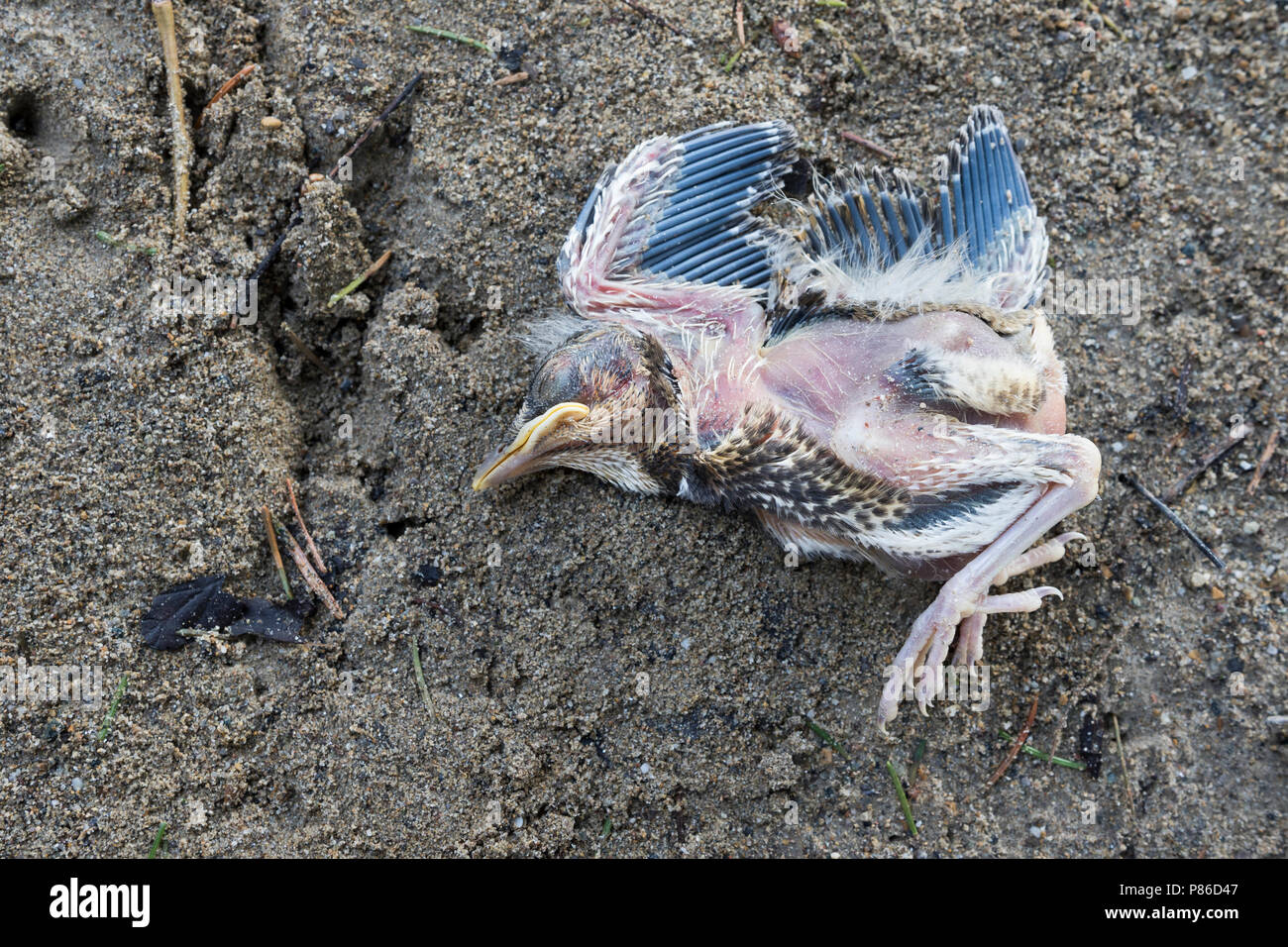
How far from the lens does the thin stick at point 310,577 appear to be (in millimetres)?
2336

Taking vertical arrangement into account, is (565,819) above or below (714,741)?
below

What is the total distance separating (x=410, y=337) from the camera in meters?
2.44

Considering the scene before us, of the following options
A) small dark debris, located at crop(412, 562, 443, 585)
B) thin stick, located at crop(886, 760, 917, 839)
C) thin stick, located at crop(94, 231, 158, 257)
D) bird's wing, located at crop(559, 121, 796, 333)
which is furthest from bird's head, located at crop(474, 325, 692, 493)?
thin stick, located at crop(94, 231, 158, 257)

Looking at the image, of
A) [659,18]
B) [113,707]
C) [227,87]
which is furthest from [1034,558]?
[227,87]

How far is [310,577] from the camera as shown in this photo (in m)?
2.35

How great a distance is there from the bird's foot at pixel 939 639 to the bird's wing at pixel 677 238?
2.94 ft

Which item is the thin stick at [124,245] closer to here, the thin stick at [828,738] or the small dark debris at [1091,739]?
the thin stick at [828,738]

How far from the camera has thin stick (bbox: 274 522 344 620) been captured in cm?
234

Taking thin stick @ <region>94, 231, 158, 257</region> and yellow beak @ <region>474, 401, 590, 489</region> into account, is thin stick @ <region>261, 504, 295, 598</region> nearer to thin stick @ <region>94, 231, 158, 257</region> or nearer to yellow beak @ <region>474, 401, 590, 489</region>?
yellow beak @ <region>474, 401, 590, 489</region>

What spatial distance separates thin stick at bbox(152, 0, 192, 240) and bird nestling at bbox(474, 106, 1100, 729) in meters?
1.09

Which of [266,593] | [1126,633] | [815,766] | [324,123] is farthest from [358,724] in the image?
[1126,633]

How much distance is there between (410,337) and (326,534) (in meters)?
0.59

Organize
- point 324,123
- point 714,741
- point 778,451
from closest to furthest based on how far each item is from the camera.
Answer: point 778,451
point 714,741
point 324,123

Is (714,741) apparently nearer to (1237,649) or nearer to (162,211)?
(1237,649)
